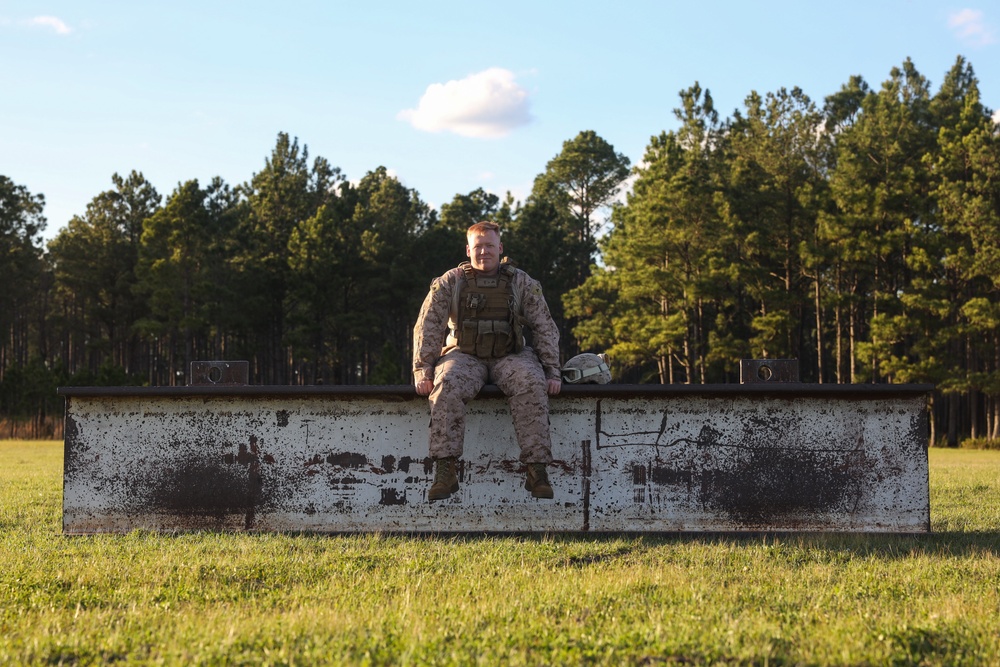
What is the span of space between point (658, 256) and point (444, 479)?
3797 centimetres

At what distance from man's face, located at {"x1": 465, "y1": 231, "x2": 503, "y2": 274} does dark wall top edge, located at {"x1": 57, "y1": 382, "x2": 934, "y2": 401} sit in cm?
85

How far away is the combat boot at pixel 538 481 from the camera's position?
6125 mm

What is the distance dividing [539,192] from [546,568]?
69.3 m

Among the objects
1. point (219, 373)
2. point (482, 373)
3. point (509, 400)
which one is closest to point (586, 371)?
point (509, 400)

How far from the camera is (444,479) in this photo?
614 centimetres

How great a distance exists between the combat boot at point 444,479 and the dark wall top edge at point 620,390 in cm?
54

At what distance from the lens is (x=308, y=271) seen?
53625 millimetres

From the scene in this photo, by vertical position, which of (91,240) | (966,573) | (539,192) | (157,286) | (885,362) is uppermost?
(539,192)

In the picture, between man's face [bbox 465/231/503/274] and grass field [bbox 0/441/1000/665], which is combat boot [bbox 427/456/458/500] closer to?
grass field [bbox 0/441/1000/665]

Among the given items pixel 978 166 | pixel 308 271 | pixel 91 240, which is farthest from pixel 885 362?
pixel 91 240

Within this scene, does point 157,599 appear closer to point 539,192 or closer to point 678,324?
point 678,324

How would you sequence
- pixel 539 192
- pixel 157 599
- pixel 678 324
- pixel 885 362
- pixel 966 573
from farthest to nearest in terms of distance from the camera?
1. pixel 539 192
2. pixel 678 324
3. pixel 885 362
4. pixel 966 573
5. pixel 157 599

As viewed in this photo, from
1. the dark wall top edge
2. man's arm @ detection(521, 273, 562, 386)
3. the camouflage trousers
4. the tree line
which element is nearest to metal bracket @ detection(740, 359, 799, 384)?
the dark wall top edge

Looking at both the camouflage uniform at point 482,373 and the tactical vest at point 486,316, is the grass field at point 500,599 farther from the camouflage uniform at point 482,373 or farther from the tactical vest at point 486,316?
the tactical vest at point 486,316
